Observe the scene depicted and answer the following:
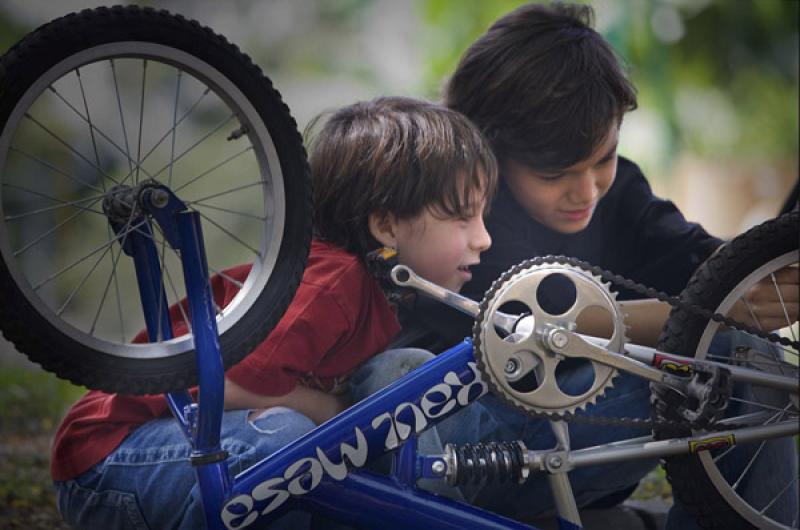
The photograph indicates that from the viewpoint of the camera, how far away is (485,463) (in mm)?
1032

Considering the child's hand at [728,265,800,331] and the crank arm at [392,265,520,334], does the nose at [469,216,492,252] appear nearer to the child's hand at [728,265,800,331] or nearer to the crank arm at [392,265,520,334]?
the crank arm at [392,265,520,334]

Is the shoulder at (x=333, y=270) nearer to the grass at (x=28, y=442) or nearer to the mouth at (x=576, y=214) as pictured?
the mouth at (x=576, y=214)

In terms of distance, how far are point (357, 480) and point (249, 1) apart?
2.64m

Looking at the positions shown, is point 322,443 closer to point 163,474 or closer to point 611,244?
point 163,474

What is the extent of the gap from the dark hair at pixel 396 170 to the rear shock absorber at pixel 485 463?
28cm

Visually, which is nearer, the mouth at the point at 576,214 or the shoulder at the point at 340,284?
the shoulder at the point at 340,284

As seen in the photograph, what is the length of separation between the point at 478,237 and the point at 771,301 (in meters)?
0.36

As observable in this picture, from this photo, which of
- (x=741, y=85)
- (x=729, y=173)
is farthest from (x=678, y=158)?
(x=741, y=85)

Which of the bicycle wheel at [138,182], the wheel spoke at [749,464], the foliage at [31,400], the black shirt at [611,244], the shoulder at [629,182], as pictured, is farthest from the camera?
the foliage at [31,400]

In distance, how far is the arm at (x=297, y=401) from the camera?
3.54ft

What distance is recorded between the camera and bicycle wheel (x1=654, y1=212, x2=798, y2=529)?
1071 millimetres

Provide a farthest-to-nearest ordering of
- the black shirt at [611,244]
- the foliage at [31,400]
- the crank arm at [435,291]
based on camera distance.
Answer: the foliage at [31,400]
the black shirt at [611,244]
the crank arm at [435,291]

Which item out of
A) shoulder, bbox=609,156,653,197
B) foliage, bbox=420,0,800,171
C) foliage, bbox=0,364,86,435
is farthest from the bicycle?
foliage, bbox=420,0,800,171

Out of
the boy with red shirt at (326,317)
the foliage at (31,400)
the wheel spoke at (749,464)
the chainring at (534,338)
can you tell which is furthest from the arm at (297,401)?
the foliage at (31,400)
